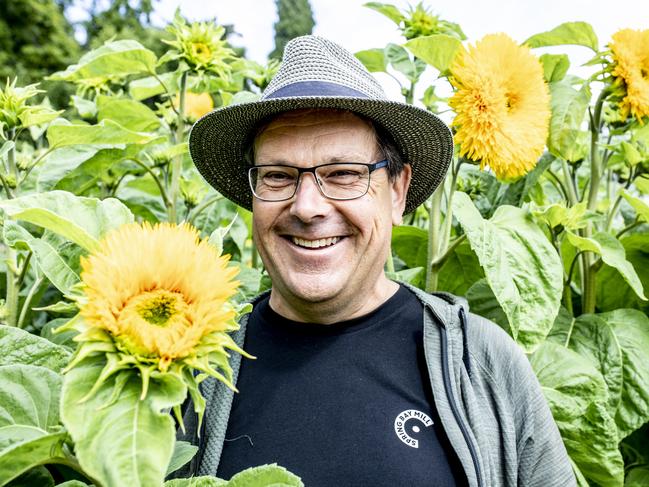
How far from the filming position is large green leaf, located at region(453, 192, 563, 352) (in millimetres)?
1504

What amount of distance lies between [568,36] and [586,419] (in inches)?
41.6

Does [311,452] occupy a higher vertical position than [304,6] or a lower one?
higher

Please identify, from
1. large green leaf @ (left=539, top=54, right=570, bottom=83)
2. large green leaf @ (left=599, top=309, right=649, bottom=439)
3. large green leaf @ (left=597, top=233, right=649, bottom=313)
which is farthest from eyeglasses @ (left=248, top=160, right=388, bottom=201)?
large green leaf @ (left=597, top=233, right=649, bottom=313)

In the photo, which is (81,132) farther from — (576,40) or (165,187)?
(576,40)

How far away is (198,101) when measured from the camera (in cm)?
227

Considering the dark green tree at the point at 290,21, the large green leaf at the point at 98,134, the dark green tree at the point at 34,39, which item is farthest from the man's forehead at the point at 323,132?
the dark green tree at the point at 290,21

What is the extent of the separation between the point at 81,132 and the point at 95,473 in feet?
3.05

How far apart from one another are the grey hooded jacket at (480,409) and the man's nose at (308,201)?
307mm

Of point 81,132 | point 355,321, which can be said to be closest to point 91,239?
point 81,132

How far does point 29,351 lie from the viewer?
1016 millimetres

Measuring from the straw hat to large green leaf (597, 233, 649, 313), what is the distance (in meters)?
0.70

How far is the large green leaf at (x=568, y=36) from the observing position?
1.87m

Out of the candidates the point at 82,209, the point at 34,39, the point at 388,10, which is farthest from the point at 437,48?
the point at 34,39

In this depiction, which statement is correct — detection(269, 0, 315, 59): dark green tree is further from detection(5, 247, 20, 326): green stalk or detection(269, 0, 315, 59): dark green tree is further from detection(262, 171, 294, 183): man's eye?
detection(5, 247, 20, 326): green stalk
